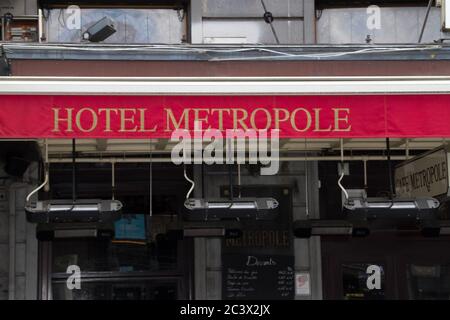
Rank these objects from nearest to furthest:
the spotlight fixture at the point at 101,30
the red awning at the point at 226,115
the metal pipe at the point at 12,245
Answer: the red awning at the point at 226,115, the metal pipe at the point at 12,245, the spotlight fixture at the point at 101,30

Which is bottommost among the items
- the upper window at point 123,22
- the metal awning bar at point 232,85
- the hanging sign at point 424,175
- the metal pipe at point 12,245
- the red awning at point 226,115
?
the metal pipe at point 12,245

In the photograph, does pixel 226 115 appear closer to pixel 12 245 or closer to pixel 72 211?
pixel 72 211

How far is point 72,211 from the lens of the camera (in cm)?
770

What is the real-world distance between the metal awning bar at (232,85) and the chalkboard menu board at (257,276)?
2.76 meters

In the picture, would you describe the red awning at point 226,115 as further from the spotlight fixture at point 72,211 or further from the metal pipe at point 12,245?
the metal pipe at point 12,245

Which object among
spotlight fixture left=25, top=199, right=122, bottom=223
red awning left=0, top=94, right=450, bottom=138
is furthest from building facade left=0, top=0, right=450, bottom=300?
spotlight fixture left=25, top=199, right=122, bottom=223

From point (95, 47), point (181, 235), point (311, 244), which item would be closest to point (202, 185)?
point (181, 235)

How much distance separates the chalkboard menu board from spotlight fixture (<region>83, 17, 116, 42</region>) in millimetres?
3002

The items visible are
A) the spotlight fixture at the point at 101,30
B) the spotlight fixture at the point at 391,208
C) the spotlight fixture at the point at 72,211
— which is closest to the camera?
the spotlight fixture at the point at 72,211

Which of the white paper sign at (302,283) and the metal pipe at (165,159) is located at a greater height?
the metal pipe at (165,159)

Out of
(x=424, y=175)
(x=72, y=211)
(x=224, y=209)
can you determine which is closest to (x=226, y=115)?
(x=224, y=209)

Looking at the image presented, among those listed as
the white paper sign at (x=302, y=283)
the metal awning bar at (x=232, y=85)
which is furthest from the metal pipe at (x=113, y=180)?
the white paper sign at (x=302, y=283)

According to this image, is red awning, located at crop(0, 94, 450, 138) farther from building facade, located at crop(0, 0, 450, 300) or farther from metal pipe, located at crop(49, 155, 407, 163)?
metal pipe, located at crop(49, 155, 407, 163)

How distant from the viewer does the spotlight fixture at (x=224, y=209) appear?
308 inches
